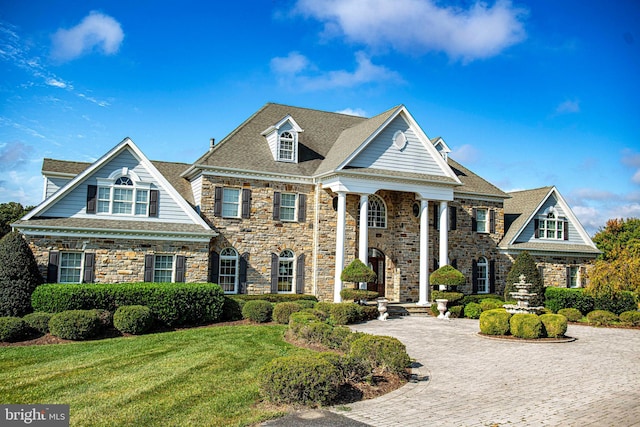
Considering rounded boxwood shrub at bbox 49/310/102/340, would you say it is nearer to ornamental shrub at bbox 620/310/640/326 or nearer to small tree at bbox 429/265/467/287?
small tree at bbox 429/265/467/287

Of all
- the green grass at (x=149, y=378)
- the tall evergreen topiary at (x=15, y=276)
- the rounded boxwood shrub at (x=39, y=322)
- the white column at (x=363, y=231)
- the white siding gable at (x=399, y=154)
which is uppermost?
the white siding gable at (x=399, y=154)

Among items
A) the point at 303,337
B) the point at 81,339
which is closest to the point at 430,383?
the point at 303,337

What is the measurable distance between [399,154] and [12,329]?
61.1ft

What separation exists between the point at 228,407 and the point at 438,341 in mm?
9993

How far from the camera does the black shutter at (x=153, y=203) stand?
23.0 m

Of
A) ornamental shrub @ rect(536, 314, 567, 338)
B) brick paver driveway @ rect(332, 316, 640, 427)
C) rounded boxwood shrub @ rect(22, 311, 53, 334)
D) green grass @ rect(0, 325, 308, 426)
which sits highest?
ornamental shrub @ rect(536, 314, 567, 338)

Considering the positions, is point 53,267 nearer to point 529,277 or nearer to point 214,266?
point 214,266

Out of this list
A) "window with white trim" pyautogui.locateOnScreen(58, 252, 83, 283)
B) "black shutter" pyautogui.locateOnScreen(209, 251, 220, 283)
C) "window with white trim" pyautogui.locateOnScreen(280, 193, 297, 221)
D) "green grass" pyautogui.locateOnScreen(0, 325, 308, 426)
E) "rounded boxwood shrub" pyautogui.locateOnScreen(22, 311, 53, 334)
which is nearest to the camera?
"green grass" pyautogui.locateOnScreen(0, 325, 308, 426)

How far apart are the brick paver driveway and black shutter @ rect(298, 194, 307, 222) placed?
9.74m

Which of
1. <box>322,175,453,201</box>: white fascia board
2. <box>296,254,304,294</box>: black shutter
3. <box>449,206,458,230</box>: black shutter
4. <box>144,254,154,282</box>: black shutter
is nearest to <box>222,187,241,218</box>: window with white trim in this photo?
<box>296,254,304,294</box>: black shutter

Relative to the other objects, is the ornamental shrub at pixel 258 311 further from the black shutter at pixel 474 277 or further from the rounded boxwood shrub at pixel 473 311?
the black shutter at pixel 474 277

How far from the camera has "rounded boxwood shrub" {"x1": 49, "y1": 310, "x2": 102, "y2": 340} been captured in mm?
17078

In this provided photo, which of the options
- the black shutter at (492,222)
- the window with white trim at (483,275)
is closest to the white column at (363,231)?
the window with white trim at (483,275)

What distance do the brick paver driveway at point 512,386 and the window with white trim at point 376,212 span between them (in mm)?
10469
